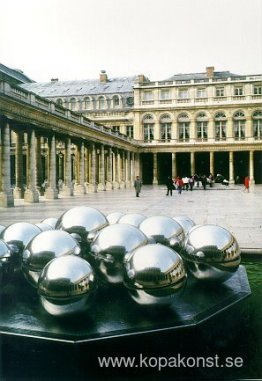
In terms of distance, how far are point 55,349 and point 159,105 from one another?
60.0 m

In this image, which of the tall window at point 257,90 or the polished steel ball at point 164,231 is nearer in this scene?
the polished steel ball at point 164,231

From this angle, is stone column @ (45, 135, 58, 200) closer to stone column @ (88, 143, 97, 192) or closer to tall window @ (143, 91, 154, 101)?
stone column @ (88, 143, 97, 192)

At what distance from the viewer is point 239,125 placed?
5991 centimetres

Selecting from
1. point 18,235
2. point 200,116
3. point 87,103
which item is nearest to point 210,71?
point 200,116

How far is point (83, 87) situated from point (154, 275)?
224 feet

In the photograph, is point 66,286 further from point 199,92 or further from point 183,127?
point 199,92

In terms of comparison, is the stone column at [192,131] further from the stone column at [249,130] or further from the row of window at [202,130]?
the stone column at [249,130]

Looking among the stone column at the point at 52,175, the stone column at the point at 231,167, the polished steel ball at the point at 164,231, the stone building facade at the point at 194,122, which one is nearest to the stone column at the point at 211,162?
the stone building facade at the point at 194,122

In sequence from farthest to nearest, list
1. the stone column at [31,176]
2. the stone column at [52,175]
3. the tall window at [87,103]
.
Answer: the tall window at [87,103], the stone column at [52,175], the stone column at [31,176]

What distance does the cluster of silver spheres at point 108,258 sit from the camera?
391 cm

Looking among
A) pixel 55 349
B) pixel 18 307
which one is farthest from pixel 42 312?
pixel 55 349

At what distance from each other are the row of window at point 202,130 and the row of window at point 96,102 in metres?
6.27

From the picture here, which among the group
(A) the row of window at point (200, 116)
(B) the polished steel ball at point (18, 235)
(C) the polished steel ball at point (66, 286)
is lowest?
(C) the polished steel ball at point (66, 286)

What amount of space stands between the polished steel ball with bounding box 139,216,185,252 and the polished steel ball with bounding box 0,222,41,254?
4.30 feet
